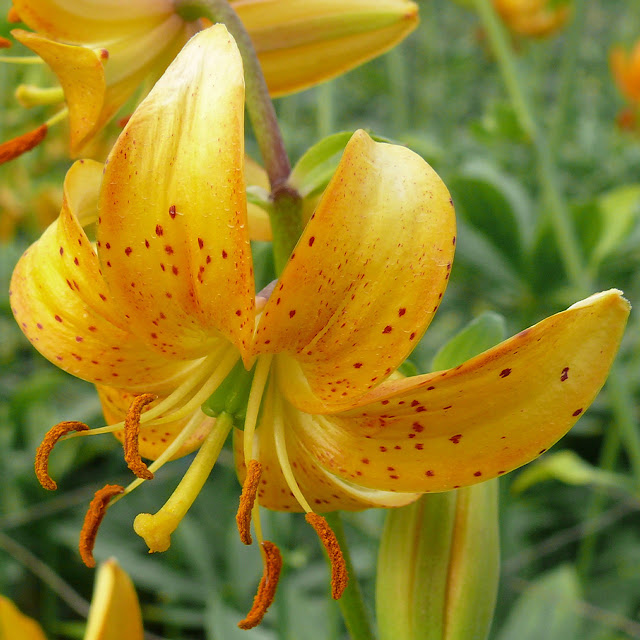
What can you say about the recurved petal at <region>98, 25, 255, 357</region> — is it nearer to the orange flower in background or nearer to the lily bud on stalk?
the lily bud on stalk

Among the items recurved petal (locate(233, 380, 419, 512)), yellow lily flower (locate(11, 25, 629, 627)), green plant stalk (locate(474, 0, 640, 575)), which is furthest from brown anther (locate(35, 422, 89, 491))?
green plant stalk (locate(474, 0, 640, 575))

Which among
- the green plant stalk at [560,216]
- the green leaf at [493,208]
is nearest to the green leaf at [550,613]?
the green plant stalk at [560,216]

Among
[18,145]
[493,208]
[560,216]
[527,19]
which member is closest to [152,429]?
[18,145]

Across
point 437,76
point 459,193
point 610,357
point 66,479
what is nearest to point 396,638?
point 610,357

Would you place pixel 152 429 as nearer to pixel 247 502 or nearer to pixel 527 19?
pixel 247 502

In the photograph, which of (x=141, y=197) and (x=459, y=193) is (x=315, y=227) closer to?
(x=141, y=197)
